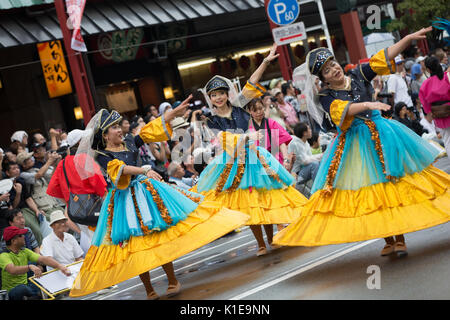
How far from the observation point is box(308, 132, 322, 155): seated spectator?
46.0ft

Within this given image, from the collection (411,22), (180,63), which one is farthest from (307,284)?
(411,22)

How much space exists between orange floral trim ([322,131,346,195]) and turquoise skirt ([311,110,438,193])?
36 mm

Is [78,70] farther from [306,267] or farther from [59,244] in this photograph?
[306,267]

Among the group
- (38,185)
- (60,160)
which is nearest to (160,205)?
(60,160)

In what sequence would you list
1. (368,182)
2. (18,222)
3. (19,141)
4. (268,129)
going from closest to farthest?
(368,182) → (268,129) → (18,222) → (19,141)

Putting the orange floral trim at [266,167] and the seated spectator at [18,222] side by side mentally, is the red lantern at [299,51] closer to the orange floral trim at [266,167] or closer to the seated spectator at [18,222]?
the seated spectator at [18,222]

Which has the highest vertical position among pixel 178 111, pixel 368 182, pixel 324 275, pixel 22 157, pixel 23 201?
pixel 22 157

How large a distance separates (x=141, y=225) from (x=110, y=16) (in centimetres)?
1211

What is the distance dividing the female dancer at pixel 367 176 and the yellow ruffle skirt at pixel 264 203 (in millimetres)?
1598

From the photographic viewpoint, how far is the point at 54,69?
18.7 m

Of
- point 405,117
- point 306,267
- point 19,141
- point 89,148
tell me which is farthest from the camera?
point 405,117

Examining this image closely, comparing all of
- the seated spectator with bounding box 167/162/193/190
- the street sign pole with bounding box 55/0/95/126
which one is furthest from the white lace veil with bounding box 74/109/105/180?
the street sign pole with bounding box 55/0/95/126

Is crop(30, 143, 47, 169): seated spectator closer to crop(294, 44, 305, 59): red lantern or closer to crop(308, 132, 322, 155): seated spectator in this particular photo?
crop(308, 132, 322, 155): seated spectator
